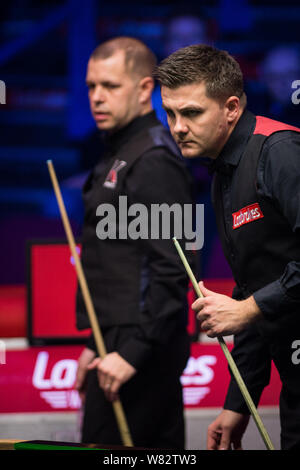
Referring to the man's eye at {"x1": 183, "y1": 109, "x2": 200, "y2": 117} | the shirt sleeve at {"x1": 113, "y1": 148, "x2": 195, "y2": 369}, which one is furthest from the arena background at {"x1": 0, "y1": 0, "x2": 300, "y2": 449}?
the man's eye at {"x1": 183, "y1": 109, "x2": 200, "y2": 117}

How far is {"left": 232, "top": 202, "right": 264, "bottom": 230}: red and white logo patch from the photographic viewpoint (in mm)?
1482

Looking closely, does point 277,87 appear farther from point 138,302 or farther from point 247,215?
point 247,215

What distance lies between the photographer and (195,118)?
5.07 feet

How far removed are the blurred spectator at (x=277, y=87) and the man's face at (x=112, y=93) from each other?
1590mm

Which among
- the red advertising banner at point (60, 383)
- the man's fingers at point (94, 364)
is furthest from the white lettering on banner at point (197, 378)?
the man's fingers at point (94, 364)

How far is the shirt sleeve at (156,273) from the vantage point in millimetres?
2092

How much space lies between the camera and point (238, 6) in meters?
4.17

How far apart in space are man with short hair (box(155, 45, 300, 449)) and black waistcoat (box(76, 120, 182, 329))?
527 mm

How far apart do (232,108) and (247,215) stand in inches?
9.4

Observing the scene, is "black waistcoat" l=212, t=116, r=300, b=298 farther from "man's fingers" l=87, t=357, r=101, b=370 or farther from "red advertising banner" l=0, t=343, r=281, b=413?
"red advertising banner" l=0, t=343, r=281, b=413

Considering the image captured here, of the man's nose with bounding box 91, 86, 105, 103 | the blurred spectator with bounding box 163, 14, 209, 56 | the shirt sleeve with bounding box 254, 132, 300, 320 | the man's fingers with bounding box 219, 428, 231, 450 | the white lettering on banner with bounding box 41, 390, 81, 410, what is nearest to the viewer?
the shirt sleeve with bounding box 254, 132, 300, 320

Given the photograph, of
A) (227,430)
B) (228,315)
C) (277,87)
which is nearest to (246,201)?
(228,315)
